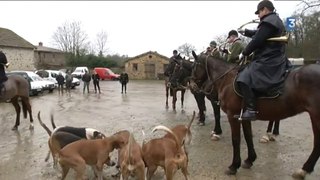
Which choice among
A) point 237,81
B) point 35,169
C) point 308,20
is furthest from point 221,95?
point 308,20

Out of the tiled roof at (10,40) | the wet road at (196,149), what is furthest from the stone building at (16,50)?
the wet road at (196,149)

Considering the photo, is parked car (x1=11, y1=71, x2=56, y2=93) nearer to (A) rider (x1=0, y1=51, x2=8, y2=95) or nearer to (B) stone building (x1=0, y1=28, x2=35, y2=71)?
(A) rider (x1=0, y1=51, x2=8, y2=95)

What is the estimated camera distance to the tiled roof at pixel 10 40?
51.0 metres

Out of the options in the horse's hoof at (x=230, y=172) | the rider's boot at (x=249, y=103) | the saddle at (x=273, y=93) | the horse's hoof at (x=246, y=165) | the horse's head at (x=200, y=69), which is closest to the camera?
the saddle at (x=273, y=93)

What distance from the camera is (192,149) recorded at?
862 cm

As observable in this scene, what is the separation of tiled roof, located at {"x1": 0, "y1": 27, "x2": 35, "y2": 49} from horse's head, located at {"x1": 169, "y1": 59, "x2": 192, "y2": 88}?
43595mm

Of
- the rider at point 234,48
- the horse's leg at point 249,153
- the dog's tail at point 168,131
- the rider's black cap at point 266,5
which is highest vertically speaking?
the rider's black cap at point 266,5

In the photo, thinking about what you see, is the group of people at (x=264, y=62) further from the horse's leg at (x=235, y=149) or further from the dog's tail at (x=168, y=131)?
the dog's tail at (x=168, y=131)

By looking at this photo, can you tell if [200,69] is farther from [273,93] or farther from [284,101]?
[284,101]

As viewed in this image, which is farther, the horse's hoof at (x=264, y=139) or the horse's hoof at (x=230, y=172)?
the horse's hoof at (x=264, y=139)

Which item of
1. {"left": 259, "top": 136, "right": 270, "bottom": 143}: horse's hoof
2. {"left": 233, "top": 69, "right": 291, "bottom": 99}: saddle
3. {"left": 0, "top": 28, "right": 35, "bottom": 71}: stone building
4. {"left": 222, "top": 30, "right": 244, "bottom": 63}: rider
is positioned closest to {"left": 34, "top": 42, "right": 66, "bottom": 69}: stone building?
{"left": 0, "top": 28, "right": 35, "bottom": 71}: stone building

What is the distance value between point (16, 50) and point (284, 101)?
52.0 meters

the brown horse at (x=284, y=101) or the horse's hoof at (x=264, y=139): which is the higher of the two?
the brown horse at (x=284, y=101)

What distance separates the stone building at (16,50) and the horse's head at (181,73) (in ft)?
142
